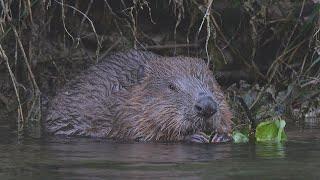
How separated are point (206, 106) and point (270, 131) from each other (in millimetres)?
471

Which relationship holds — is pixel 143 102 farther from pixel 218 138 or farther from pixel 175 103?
pixel 218 138

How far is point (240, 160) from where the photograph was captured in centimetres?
435

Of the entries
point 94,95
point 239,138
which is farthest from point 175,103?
point 94,95

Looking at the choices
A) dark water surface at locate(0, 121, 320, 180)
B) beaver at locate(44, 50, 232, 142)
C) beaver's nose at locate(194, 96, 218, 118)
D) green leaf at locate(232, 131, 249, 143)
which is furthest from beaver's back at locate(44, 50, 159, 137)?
green leaf at locate(232, 131, 249, 143)

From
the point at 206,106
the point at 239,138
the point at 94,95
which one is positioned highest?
the point at 94,95

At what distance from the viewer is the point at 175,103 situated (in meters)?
5.47

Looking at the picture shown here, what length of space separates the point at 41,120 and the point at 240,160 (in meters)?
2.60

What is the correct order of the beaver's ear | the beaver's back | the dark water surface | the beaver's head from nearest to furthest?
the dark water surface, the beaver's head, the beaver's ear, the beaver's back

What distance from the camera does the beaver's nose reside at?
5.20m

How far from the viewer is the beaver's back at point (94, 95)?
595 centimetres

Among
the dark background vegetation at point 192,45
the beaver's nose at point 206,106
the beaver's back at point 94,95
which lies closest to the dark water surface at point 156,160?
the beaver's nose at point 206,106

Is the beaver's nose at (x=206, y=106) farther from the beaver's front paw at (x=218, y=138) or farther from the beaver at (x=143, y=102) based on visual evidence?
the beaver's front paw at (x=218, y=138)

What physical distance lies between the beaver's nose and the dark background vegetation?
1284mm

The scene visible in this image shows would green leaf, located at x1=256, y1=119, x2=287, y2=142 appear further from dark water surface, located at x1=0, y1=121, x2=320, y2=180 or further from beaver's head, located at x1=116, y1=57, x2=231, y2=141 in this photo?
beaver's head, located at x1=116, y1=57, x2=231, y2=141
